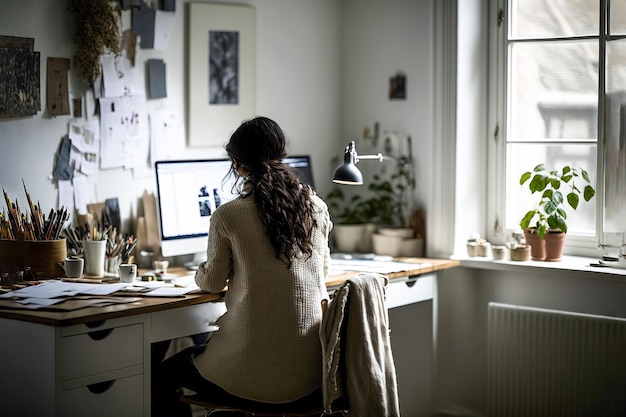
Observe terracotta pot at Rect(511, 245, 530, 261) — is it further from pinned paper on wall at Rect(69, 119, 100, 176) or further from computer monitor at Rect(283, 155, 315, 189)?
pinned paper on wall at Rect(69, 119, 100, 176)

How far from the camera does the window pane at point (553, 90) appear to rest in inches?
145

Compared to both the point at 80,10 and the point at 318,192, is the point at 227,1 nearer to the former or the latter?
the point at 80,10

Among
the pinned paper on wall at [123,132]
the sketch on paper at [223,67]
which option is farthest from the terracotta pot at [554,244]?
the pinned paper on wall at [123,132]

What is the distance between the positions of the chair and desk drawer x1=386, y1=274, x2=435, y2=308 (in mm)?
803

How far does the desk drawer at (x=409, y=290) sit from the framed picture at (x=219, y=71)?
0.92 meters

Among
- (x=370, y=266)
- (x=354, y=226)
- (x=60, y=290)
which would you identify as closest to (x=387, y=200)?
(x=354, y=226)

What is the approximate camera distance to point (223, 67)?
374 centimetres

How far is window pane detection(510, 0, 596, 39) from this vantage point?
3.66m

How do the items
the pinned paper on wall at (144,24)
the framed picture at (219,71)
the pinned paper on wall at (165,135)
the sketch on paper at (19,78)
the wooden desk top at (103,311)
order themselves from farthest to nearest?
the framed picture at (219,71)
the pinned paper on wall at (165,135)
the pinned paper on wall at (144,24)
the sketch on paper at (19,78)
the wooden desk top at (103,311)

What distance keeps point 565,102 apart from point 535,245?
596 millimetres

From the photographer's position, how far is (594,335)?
3469mm

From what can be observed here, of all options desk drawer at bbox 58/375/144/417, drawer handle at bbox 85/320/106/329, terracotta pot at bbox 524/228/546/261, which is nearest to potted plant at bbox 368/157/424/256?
terracotta pot at bbox 524/228/546/261

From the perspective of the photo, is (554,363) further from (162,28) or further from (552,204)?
(162,28)

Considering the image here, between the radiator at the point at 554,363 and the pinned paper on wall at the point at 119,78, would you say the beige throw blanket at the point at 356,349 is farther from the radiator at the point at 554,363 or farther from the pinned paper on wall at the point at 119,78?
the pinned paper on wall at the point at 119,78
